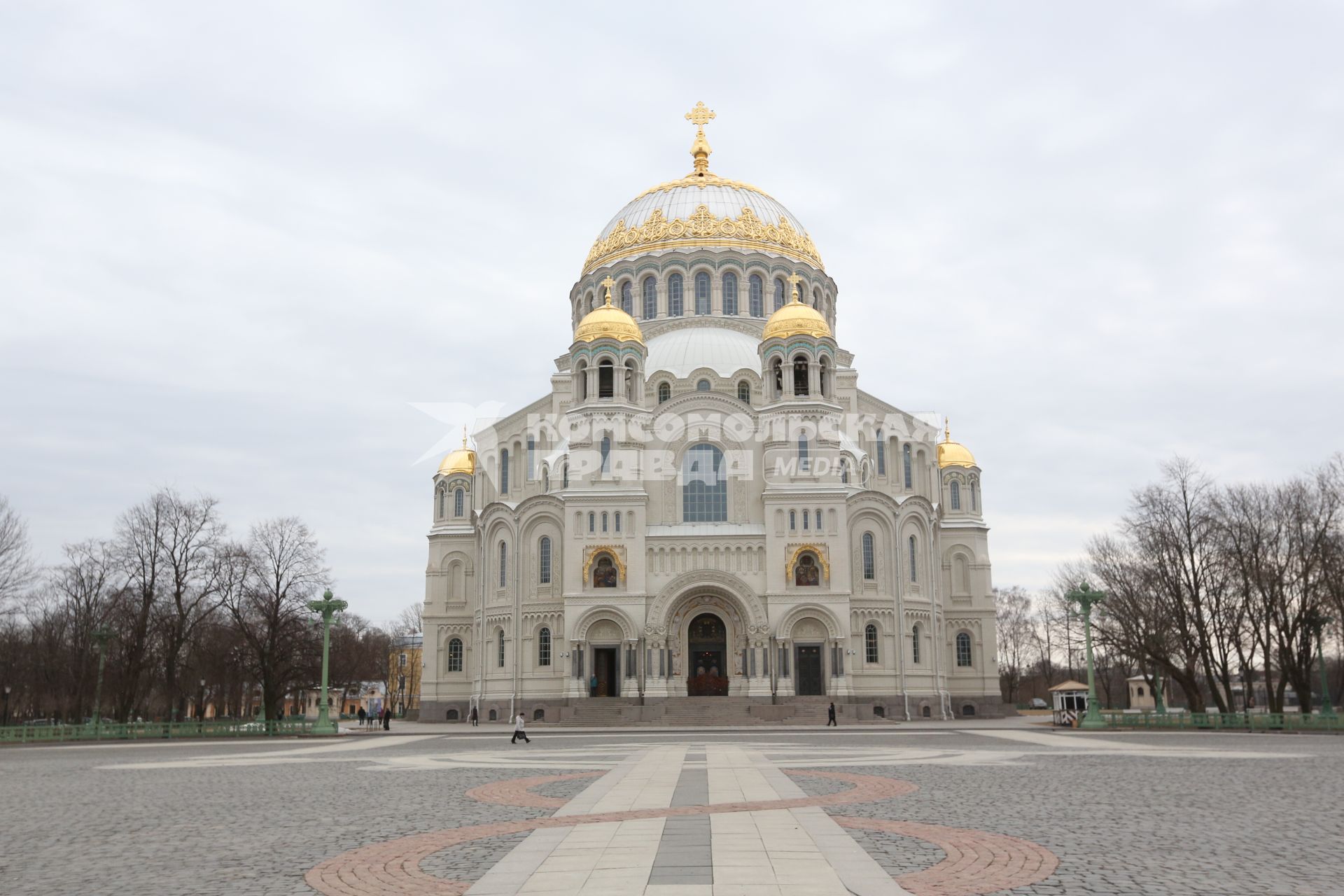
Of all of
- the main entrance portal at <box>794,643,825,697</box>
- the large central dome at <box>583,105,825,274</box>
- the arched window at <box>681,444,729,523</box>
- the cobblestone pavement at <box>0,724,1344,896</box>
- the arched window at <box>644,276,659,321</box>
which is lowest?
the cobblestone pavement at <box>0,724,1344,896</box>

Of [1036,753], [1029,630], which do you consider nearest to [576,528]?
[1036,753]

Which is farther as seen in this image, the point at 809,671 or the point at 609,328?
the point at 609,328

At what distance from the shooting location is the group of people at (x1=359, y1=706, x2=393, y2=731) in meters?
52.4

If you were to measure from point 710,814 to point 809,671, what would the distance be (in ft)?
127

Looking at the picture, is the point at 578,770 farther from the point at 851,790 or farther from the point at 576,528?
the point at 576,528

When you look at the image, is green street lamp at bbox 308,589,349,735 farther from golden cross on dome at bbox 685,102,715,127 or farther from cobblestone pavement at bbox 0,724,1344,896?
golden cross on dome at bbox 685,102,715,127

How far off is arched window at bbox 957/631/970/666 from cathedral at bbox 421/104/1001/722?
0.31 ft

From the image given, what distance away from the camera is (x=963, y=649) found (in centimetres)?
6053

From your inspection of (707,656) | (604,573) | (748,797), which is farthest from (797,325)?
(748,797)

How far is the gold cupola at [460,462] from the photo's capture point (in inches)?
2559

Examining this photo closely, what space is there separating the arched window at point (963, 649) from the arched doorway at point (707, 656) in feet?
48.4

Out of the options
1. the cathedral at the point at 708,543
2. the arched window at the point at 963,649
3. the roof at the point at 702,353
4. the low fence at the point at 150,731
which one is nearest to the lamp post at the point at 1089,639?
the cathedral at the point at 708,543

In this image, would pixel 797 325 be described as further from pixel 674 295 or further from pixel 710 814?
pixel 710 814

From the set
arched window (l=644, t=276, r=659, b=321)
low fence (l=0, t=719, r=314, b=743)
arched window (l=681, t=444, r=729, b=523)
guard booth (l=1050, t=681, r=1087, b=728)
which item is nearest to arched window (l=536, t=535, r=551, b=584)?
arched window (l=681, t=444, r=729, b=523)
